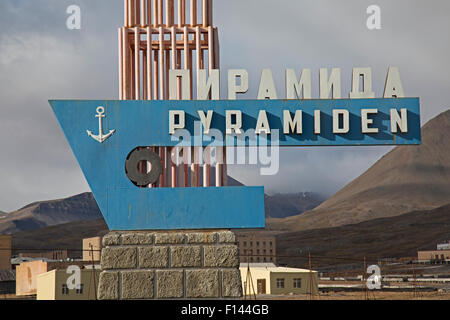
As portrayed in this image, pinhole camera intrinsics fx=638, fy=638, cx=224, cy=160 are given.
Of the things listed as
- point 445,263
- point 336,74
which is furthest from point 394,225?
point 336,74

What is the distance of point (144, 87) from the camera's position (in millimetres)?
18125

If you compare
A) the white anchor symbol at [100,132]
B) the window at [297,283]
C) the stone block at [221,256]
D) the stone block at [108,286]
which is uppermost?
the white anchor symbol at [100,132]

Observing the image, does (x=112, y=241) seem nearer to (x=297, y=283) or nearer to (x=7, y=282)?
(x=297, y=283)

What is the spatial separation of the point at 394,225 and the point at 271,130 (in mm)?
→ 183506

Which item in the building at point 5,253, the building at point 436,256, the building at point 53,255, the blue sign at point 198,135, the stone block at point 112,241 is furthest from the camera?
the building at point 53,255

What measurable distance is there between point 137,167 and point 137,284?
3.15 m

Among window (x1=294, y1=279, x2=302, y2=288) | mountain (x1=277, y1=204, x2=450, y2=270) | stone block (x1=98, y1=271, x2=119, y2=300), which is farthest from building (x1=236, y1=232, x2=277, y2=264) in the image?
stone block (x1=98, y1=271, x2=119, y2=300)

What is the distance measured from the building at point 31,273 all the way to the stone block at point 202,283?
6958 centimetres

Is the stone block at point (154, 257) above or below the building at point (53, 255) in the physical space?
above

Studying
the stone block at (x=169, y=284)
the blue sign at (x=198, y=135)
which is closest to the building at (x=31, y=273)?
the blue sign at (x=198, y=135)

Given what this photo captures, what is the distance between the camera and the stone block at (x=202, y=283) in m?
16.2

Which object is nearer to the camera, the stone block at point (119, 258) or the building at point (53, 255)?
the stone block at point (119, 258)

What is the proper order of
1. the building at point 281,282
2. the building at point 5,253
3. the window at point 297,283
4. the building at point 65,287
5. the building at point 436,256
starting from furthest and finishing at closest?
1. the building at point 436,256
2. the building at point 5,253
3. the window at point 297,283
4. the building at point 281,282
5. the building at point 65,287

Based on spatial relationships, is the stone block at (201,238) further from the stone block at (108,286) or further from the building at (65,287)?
the building at (65,287)
